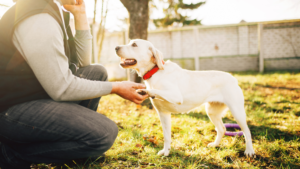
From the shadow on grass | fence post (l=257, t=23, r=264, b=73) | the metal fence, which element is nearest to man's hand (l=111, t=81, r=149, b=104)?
the shadow on grass

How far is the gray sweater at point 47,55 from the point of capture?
1.24 m

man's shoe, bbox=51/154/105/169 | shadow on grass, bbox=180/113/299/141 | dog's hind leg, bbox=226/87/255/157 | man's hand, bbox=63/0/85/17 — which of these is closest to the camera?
man's shoe, bbox=51/154/105/169

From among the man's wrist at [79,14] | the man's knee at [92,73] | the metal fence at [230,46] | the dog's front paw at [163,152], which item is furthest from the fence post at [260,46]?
the man's wrist at [79,14]

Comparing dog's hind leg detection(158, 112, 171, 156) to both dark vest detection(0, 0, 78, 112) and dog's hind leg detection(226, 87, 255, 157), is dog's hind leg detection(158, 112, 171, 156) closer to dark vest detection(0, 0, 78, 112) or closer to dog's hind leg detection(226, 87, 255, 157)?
dog's hind leg detection(226, 87, 255, 157)

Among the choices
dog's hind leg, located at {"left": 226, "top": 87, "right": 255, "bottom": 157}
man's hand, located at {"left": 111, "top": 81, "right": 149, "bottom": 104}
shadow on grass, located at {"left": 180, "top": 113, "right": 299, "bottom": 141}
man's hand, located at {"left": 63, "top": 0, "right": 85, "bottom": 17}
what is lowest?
shadow on grass, located at {"left": 180, "top": 113, "right": 299, "bottom": 141}

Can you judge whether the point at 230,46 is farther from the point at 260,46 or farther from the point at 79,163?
the point at 79,163

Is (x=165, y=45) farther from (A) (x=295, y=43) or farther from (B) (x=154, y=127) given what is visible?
(B) (x=154, y=127)

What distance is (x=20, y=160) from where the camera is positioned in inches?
58.4

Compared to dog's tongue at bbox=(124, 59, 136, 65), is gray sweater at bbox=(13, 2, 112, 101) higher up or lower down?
higher up

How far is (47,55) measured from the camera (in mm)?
1264

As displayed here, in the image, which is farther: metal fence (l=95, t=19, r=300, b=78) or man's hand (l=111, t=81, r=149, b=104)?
metal fence (l=95, t=19, r=300, b=78)

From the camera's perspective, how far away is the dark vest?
4.13 feet

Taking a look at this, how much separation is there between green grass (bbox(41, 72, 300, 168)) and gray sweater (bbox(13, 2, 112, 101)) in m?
0.88

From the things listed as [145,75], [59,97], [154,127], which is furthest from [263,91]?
[59,97]
